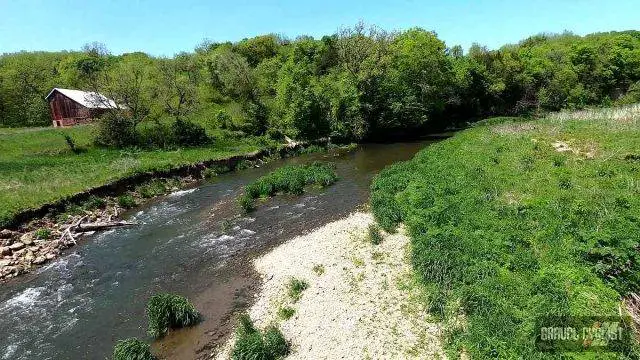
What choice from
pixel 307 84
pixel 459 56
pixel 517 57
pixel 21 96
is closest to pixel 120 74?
pixel 307 84

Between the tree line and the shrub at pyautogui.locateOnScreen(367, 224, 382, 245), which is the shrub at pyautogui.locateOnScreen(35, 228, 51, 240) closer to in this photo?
the shrub at pyautogui.locateOnScreen(367, 224, 382, 245)

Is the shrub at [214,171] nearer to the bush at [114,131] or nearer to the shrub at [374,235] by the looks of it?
the bush at [114,131]

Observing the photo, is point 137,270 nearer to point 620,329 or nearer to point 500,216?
point 500,216

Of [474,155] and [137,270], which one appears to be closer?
[137,270]

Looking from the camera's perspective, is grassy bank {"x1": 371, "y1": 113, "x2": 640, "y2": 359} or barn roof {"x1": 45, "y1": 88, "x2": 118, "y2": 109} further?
barn roof {"x1": 45, "y1": 88, "x2": 118, "y2": 109}

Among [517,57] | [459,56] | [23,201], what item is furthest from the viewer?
[517,57]

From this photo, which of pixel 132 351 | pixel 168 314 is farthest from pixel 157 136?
pixel 132 351

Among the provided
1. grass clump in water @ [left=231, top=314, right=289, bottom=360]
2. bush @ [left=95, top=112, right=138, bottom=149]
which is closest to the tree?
bush @ [left=95, top=112, right=138, bottom=149]
